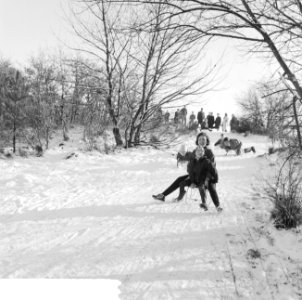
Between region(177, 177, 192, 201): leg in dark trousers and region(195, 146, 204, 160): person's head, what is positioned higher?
region(195, 146, 204, 160): person's head

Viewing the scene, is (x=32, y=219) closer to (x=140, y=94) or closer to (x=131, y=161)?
(x=131, y=161)

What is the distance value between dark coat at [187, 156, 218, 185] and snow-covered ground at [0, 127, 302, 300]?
56 centimetres

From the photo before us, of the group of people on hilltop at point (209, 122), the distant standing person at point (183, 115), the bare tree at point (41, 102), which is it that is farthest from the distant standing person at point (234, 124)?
the bare tree at point (41, 102)

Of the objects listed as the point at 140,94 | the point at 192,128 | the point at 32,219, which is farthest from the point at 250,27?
the point at 192,128

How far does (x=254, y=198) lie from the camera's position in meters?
6.49

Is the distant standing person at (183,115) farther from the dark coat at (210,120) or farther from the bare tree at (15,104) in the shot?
the bare tree at (15,104)

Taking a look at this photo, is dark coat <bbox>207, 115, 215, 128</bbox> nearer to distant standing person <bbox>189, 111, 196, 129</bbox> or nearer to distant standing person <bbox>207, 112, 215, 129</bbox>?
distant standing person <bbox>207, 112, 215, 129</bbox>

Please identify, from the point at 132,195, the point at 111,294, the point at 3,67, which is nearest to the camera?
the point at 111,294

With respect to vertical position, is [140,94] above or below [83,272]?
above

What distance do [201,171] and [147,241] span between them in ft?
6.77

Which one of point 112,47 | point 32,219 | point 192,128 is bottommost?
point 32,219

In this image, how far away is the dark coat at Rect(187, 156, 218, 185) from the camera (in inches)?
219

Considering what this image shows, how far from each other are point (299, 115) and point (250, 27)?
9.07 feet

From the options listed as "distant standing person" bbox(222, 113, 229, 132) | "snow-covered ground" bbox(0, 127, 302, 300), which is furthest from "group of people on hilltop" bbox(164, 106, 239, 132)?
"snow-covered ground" bbox(0, 127, 302, 300)
